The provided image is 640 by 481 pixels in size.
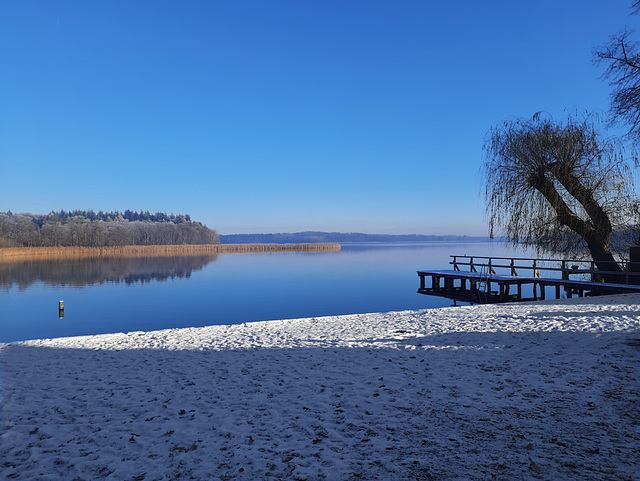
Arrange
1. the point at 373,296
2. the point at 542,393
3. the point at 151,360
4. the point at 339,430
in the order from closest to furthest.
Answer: the point at 339,430 < the point at 542,393 < the point at 151,360 < the point at 373,296

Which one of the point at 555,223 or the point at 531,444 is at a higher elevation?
the point at 555,223

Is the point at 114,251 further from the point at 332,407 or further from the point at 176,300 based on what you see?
the point at 332,407

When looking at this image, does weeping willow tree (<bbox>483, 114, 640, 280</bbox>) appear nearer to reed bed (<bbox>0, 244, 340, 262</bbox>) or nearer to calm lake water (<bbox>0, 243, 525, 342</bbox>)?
calm lake water (<bbox>0, 243, 525, 342</bbox>)

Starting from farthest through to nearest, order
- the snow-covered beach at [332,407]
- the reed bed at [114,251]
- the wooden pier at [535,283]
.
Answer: the reed bed at [114,251]
the wooden pier at [535,283]
the snow-covered beach at [332,407]

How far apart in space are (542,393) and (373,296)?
2277 centimetres

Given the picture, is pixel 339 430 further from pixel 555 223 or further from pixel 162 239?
pixel 162 239

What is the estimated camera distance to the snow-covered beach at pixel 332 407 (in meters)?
3.93

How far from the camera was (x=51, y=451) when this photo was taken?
4344 millimetres

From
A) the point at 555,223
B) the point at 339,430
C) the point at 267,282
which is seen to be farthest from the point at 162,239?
the point at 339,430

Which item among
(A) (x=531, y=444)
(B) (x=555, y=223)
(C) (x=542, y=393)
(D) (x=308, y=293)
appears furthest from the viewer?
(D) (x=308, y=293)

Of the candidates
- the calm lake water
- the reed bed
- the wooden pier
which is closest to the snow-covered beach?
the wooden pier

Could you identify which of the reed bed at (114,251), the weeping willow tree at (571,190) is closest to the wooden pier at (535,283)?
the weeping willow tree at (571,190)

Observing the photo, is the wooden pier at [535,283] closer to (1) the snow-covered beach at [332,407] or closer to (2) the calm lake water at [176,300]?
(2) the calm lake water at [176,300]

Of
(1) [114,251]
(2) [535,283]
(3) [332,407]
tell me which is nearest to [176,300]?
(2) [535,283]
